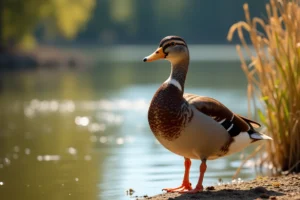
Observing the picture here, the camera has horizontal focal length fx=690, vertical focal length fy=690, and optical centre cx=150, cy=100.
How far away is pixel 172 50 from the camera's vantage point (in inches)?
225

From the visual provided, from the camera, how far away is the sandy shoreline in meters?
5.24

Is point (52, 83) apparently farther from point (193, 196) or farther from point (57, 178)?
point (193, 196)

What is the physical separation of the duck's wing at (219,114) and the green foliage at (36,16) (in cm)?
3263

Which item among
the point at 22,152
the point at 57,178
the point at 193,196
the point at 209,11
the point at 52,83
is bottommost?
the point at 193,196

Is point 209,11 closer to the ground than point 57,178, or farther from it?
farther from it

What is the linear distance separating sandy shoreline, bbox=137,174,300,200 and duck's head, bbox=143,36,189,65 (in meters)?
1.12

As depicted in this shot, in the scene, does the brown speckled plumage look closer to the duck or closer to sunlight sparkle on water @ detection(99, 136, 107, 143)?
the duck

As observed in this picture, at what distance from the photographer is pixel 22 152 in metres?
10.1

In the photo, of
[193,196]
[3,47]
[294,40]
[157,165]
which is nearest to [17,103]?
[157,165]

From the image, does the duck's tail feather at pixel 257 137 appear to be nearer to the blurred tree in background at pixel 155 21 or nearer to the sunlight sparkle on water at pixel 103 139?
the sunlight sparkle on water at pixel 103 139

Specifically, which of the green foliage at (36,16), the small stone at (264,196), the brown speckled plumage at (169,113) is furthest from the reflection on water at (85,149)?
the green foliage at (36,16)

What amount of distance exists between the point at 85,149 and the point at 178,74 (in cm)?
497

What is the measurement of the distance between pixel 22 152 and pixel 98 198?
12.9 feet

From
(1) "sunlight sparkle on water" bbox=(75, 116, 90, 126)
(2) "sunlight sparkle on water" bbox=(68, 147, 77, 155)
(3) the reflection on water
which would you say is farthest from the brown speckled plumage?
(1) "sunlight sparkle on water" bbox=(75, 116, 90, 126)
